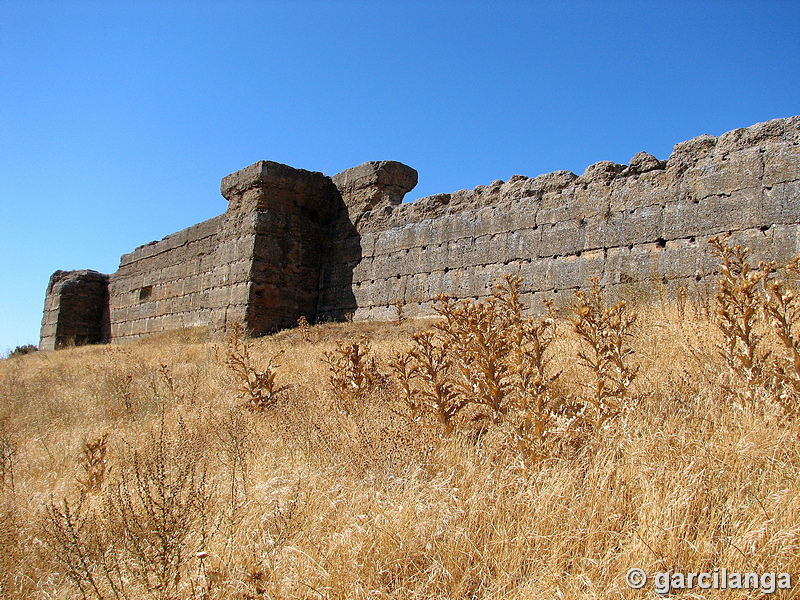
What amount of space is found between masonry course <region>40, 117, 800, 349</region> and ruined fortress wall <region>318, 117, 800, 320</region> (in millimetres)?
18

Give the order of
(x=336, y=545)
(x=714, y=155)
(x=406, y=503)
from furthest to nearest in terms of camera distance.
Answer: (x=714, y=155), (x=406, y=503), (x=336, y=545)

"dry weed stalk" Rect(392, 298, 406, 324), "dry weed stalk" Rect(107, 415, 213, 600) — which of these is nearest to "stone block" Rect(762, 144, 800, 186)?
"dry weed stalk" Rect(392, 298, 406, 324)

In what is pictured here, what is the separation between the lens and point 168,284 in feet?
48.3

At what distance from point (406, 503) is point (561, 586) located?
0.79 m

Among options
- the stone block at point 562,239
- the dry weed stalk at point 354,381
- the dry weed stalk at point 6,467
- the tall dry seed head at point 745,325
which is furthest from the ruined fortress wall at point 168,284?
the tall dry seed head at point 745,325

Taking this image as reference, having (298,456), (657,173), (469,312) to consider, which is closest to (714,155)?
(657,173)

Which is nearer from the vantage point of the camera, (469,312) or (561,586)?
(561,586)

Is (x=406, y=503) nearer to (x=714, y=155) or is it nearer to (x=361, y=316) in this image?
(x=714, y=155)

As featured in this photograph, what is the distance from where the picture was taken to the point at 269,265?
11133mm

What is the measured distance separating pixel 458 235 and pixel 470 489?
7.33 m

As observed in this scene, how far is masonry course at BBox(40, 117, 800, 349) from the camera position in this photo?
6.72 metres

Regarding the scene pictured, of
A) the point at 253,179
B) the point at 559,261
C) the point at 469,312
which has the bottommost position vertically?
the point at 469,312

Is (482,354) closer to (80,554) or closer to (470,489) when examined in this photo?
(470,489)

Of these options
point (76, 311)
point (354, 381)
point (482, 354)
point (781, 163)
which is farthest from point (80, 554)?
point (76, 311)
